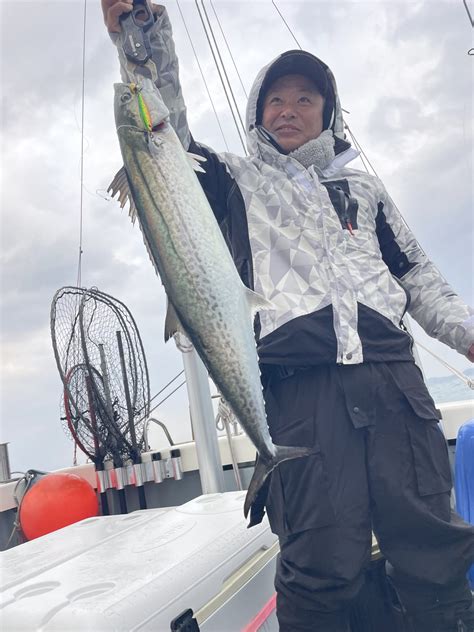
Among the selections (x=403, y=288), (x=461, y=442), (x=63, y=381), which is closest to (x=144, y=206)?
(x=403, y=288)

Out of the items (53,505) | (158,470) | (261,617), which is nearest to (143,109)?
(261,617)

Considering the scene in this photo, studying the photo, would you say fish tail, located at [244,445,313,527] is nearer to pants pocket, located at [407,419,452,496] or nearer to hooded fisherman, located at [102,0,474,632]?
hooded fisherman, located at [102,0,474,632]

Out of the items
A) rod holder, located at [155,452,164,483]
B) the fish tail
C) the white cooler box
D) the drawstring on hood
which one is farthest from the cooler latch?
rod holder, located at [155,452,164,483]

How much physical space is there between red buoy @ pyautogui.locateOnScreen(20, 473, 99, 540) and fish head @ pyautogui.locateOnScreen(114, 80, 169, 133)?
2.82 metres

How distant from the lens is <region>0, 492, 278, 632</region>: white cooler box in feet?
5.34

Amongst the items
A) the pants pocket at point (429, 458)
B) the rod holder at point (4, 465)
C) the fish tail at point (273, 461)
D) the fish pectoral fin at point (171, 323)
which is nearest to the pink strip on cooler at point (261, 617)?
the fish tail at point (273, 461)

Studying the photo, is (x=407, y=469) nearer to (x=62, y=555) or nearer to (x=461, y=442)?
(x=461, y=442)

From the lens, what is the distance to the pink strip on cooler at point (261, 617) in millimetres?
2004

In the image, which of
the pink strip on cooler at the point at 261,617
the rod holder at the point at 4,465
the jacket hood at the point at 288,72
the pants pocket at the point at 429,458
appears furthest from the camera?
the rod holder at the point at 4,465

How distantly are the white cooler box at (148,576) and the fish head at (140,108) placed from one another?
1.53 metres

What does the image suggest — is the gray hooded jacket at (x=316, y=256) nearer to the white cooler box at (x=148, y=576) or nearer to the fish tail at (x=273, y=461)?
the fish tail at (x=273, y=461)

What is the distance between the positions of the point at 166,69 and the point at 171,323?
1.00 m

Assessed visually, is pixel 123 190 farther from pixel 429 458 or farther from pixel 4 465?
pixel 4 465

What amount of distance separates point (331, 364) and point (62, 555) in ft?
4.82
